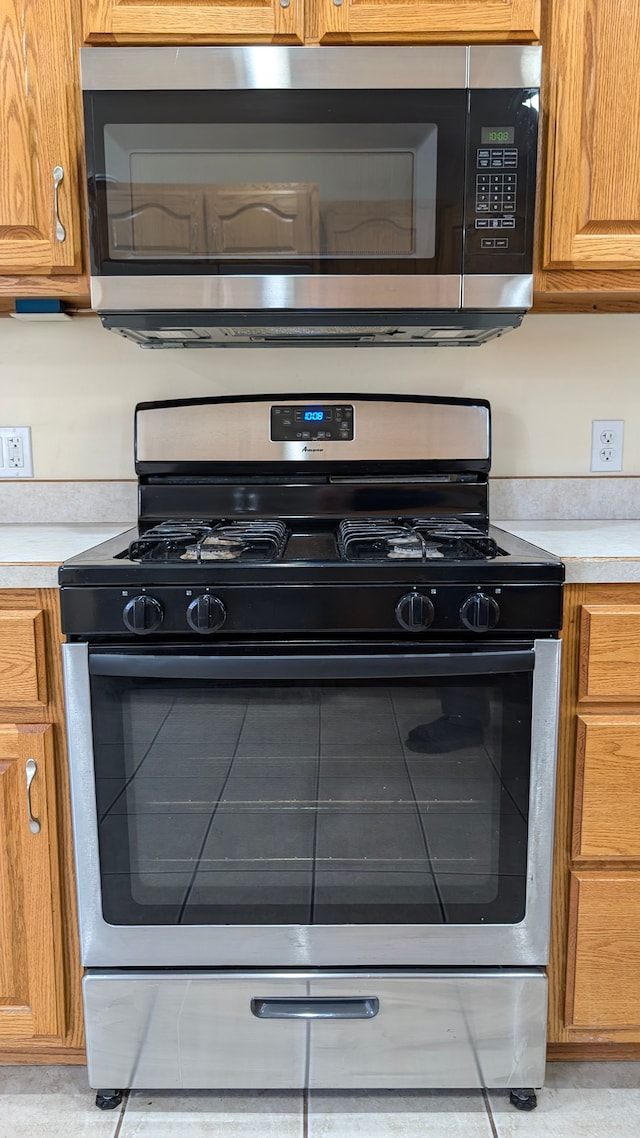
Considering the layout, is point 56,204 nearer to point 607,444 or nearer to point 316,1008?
point 607,444

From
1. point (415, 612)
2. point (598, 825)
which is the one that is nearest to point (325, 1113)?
point (598, 825)

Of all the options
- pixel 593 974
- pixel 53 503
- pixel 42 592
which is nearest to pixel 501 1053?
pixel 593 974

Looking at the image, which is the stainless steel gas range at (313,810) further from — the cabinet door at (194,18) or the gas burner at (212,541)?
the cabinet door at (194,18)

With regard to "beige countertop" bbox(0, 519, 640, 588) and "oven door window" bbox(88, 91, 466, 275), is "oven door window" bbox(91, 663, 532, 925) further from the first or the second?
"oven door window" bbox(88, 91, 466, 275)

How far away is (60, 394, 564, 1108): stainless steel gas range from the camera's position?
3.91 feet

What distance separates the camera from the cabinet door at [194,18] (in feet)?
4.27

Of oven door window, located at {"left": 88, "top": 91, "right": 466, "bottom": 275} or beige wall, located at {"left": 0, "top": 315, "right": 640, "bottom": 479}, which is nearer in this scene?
oven door window, located at {"left": 88, "top": 91, "right": 466, "bottom": 275}

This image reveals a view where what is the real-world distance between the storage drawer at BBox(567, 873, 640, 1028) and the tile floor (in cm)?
13

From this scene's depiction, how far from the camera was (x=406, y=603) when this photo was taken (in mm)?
1169

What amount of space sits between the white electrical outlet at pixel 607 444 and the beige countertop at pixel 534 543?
0.48 feet

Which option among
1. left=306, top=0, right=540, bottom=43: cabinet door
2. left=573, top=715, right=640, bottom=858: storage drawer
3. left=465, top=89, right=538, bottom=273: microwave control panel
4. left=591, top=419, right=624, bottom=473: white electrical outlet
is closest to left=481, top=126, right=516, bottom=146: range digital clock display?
left=465, top=89, right=538, bottom=273: microwave control panel

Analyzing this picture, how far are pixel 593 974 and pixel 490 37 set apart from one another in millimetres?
1572

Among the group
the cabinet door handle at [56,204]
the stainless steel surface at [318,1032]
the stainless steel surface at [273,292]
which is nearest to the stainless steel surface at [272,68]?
the cabinet door handle at [56,204]

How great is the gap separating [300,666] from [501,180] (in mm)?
876
